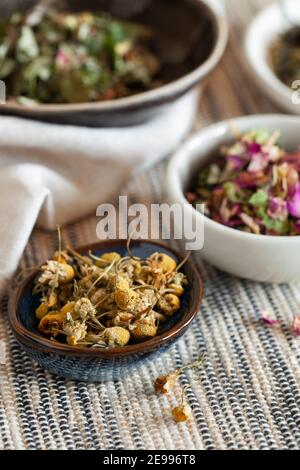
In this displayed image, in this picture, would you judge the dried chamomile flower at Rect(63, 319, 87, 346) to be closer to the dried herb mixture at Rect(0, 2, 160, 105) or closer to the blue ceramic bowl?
the blue ceramic bowl

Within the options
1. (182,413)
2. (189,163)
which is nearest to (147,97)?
(189,163)

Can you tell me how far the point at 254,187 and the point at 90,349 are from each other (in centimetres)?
35

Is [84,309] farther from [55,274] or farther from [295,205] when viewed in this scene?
[295,205]

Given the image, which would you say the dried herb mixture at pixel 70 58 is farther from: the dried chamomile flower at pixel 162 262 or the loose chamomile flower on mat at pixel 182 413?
the loose chamomile flower on mat at pixel 182 413

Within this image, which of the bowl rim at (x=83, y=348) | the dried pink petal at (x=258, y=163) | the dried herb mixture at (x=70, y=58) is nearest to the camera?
the bowl rim at (x=83, y=348)

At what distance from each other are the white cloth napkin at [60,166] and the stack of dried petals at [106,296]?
0.09 meters

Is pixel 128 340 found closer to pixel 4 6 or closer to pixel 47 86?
pixel 47 86

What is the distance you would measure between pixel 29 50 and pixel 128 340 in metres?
0.57

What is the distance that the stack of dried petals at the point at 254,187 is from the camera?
1003 millimetres

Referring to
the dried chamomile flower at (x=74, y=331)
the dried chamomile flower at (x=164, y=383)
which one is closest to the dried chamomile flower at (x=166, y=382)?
the dried chamomile flower at (x=164, y=383)

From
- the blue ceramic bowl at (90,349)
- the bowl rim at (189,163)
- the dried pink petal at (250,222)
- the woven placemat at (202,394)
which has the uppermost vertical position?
the bowl rim at (189,163)

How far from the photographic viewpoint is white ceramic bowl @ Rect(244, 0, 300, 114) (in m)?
1.21
